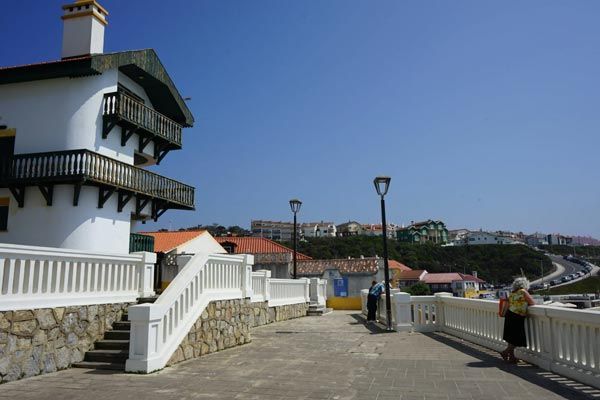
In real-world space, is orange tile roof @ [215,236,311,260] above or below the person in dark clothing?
above

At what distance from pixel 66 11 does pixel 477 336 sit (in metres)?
17.9

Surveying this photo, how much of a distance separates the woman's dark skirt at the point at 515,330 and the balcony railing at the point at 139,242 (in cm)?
1426

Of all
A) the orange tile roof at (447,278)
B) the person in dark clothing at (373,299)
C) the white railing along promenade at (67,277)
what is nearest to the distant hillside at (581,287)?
the orange tile roof at (447,278)

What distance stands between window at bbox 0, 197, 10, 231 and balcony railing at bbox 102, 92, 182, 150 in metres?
4.01

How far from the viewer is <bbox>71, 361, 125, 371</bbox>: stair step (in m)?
7.43

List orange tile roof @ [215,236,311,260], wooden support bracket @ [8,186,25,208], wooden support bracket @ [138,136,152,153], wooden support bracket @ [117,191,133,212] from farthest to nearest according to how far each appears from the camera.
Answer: orange tile roof @ [215,236,311,260], wooden support bracket @ [138,136,152,153], wooden support bracket @ [117,191,133,212], wooden support bracket @ [8,186,25,208]

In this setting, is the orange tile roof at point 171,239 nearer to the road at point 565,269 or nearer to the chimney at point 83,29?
the chimney at point 83,29

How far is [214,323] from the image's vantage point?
9422mm

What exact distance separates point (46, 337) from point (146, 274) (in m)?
2.88

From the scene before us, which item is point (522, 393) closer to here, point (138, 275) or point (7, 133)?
point (138, 275)

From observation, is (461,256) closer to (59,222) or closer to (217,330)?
(59,222)

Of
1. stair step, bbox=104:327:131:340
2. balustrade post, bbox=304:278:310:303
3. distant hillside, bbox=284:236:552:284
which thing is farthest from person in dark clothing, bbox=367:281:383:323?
distant hillside, bbox=284:236:552:284

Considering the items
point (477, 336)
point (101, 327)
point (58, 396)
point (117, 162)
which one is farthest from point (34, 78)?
point (477, 336)

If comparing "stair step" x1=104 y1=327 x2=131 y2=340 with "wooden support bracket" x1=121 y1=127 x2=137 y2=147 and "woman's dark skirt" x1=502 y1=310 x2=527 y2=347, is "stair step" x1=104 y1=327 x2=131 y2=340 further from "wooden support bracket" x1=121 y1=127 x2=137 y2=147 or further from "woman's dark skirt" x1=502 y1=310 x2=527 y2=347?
"wooden support bracket" x1=121 y1=127 x2=137 y2=147
